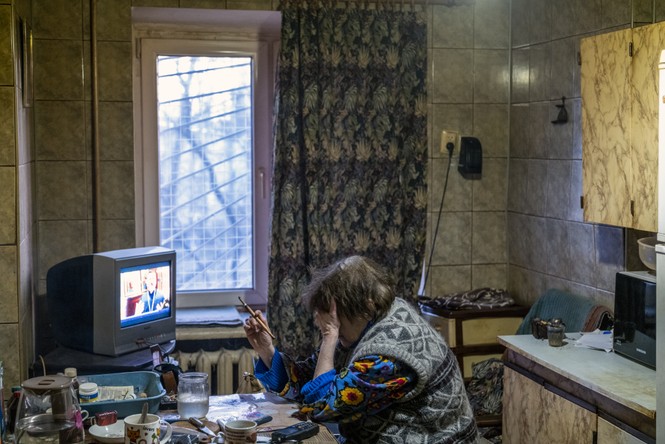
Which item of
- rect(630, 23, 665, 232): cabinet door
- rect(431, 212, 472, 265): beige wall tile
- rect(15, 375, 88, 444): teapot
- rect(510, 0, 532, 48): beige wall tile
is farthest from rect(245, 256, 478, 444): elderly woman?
rect(510, 0, 532, 48): beige wall tile

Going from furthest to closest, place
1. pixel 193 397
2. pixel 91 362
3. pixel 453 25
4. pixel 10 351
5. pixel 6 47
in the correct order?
pixel 453 25 < pixel 91 362 < pixel 10 351 < pixel 6 47 < pixel 193 397

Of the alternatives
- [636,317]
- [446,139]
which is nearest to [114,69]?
[446,139]

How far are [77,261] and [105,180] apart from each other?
75 cm

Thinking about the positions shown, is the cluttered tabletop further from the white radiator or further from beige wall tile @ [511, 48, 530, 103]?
beige wall tile @ [511, 48, 530, 103]

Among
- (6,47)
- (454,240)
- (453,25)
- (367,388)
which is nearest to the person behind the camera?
(367,388)

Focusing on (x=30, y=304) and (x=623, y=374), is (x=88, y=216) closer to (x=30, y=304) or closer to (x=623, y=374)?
(x=30, y=304)

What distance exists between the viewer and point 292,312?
4.39m

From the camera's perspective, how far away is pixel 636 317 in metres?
3.19

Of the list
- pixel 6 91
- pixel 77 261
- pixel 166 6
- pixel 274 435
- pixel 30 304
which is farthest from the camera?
pixel 166 6

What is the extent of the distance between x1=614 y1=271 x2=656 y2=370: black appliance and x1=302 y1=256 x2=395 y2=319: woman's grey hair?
1041 mm

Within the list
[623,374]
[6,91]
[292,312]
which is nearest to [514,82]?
[292,312]

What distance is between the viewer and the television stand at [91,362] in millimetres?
3475

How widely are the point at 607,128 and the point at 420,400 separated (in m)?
1.53

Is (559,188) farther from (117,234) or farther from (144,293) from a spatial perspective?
(117,234)
